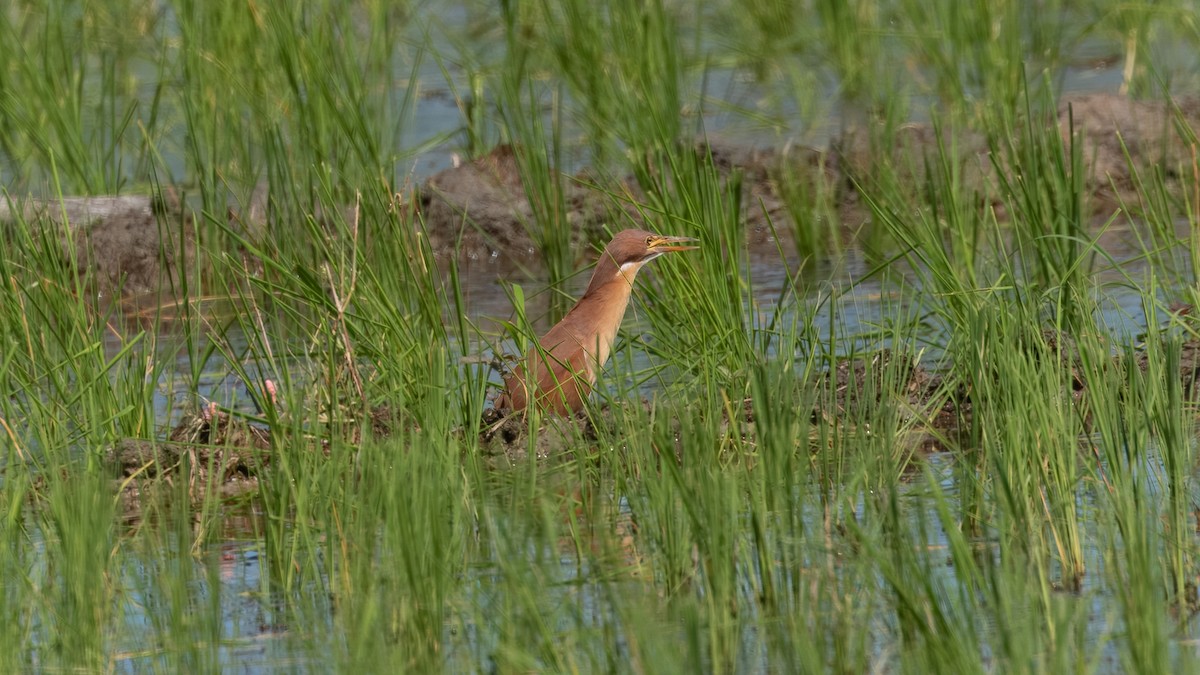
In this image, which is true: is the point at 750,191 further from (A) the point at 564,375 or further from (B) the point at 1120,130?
(A) the point at 564,375

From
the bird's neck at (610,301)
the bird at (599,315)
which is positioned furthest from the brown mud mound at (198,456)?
the bird's neck at (610,301)

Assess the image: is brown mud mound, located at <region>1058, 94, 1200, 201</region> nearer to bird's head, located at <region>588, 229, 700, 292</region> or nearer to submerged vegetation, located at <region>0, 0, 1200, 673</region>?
submerged vegetation, located at <region>0, 0, 1200, 673</region>

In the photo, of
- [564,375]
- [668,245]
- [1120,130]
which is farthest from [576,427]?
[1120,130]

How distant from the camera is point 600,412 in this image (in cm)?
485

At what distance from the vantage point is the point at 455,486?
4117 mm

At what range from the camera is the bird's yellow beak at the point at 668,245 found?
233 inches

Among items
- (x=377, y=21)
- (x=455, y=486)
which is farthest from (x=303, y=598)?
(x=377, y=21)

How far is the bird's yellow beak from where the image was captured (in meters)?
5.92

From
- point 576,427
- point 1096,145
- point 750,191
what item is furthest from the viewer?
point 750,191

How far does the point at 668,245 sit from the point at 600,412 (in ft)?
4.52

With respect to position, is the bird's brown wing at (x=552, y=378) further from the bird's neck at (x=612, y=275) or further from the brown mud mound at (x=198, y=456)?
the brown mud mound at (x=198, y=456)

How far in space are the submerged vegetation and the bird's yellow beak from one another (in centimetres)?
7

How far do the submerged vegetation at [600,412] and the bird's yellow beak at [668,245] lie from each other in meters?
0.07

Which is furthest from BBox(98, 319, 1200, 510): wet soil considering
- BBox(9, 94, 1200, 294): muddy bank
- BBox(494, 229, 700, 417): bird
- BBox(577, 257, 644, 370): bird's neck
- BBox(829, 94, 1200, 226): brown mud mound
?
BBox(829, 94, 1200, 226): brown mud mound
